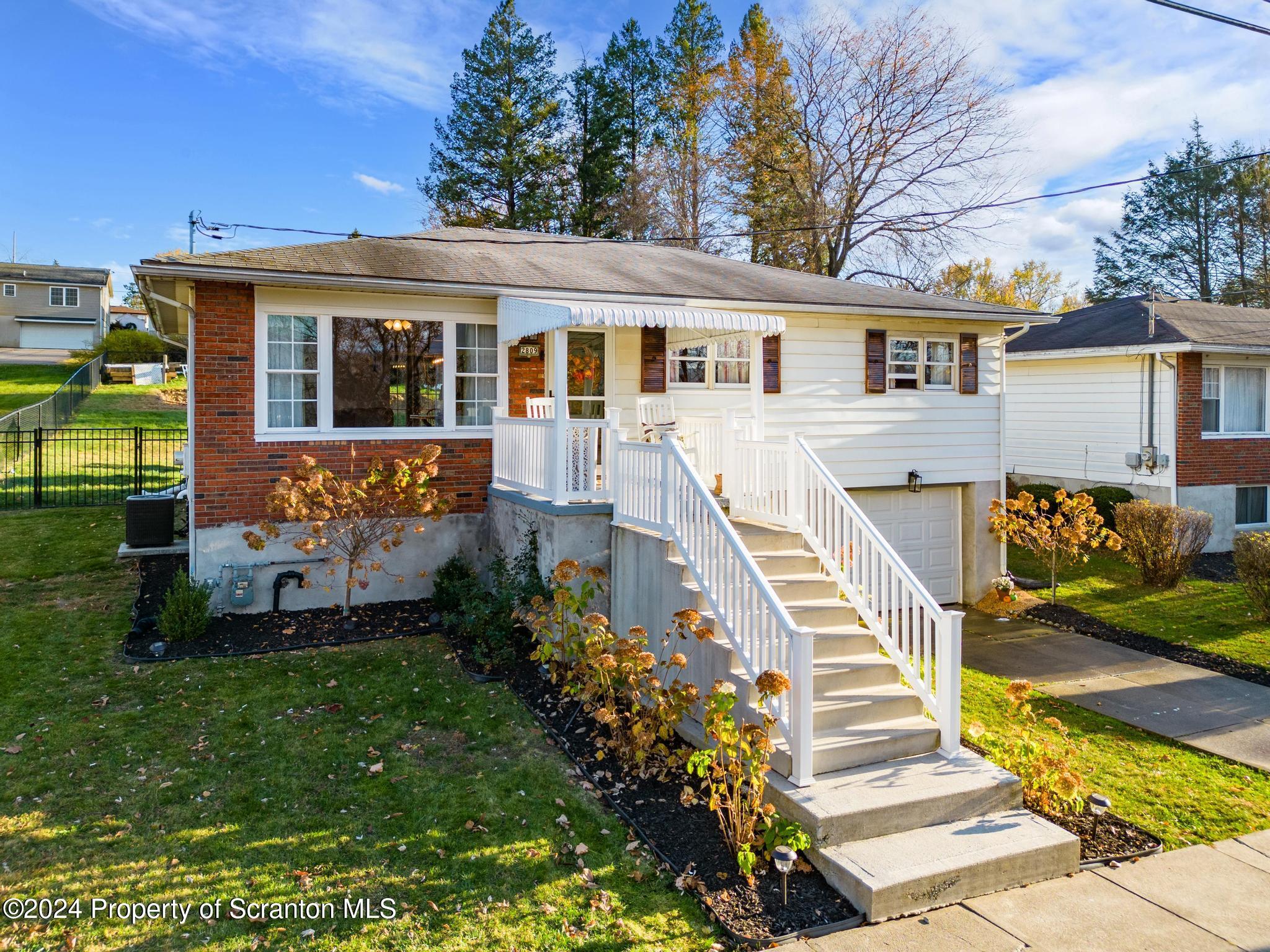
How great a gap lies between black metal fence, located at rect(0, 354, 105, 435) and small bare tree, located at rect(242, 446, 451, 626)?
13.4 metres

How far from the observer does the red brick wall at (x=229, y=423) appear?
28.2ft

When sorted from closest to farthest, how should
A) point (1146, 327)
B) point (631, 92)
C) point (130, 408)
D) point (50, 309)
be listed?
1. point (1146, 327)
2. point (130, 408)
3. point (631, 92)
4. point (50, 309)

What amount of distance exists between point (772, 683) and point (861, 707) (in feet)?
4.11

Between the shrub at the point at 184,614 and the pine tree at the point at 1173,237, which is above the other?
the pine tree at the point at 1173,237

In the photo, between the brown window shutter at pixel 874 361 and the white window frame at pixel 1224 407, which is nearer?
the brown window shutter at pixel 874 361

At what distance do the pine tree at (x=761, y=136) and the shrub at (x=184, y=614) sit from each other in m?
22.0

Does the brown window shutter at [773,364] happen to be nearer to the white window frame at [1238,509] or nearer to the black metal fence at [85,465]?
the white window frame at [1238,509]

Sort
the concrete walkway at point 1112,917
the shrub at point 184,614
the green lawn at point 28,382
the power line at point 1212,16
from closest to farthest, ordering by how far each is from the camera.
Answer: the concrete walkway at point 1112,917, the power line at point 1212,16, the shrub at point 184,614, the green lawn at point 28,382

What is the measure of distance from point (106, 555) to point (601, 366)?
7.83 m

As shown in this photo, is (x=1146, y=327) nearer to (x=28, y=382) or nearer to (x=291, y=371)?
(x=291, y=371)

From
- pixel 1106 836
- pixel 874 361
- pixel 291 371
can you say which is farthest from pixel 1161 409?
pixel 291 371

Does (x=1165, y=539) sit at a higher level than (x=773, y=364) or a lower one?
lower

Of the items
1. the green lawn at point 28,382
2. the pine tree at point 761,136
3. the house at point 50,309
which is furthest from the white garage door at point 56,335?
A: the pine tree at point 761,136

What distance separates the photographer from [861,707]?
5.72 m
